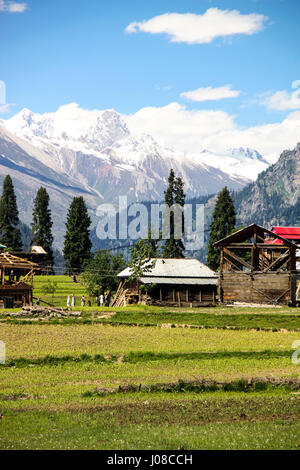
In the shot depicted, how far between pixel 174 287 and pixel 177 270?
3.24m

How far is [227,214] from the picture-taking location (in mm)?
120500

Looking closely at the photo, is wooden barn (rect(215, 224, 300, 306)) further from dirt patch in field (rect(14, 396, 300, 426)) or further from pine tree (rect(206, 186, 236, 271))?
dirt patch in field (rect(14, 396, 300, 426))

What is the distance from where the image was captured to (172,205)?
123 metres

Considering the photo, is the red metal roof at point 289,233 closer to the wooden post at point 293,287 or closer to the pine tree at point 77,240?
the pine tree at point 77,240

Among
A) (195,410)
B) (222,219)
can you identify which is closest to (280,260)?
(222,219)

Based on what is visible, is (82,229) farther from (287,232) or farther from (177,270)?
(177,270)

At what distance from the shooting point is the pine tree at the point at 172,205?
118 meters

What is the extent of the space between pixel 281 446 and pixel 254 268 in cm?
5737

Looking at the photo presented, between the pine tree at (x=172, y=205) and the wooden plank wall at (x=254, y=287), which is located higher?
the pine tree at (x=172, y=205)

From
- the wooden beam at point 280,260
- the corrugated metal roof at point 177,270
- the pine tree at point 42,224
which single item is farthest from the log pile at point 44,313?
the pine tree at point 42,224

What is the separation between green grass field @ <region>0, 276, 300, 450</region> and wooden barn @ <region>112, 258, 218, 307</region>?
96.9 feet

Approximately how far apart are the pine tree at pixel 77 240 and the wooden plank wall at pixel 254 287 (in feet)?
187

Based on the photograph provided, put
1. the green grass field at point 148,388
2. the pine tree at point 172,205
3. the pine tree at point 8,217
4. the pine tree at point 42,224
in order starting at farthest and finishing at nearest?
the pine tree at point 42,224, the pine tree at point 8,217, the pine tree at point 172,205, the green grass field at point 148,388
